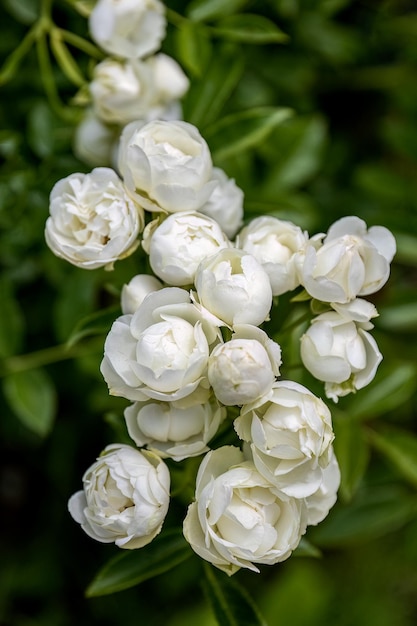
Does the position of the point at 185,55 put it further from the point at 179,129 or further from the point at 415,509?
the point at 415,509

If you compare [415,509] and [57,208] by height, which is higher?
[57,208]

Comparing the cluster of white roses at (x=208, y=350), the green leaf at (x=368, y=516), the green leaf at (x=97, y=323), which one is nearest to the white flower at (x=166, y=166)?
the cluster of white roses at (x=208, y=350)

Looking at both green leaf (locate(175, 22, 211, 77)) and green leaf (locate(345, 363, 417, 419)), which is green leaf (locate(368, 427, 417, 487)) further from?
green leaf (locate(175, 22, 211, 77))

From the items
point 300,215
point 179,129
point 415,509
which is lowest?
point 415,509

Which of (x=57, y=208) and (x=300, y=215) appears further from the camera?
(x=300, y=215)

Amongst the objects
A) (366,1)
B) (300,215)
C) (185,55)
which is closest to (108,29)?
(185,55)

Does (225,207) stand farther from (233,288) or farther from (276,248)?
(233,288)

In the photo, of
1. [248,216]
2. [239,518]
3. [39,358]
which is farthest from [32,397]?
[239,518]
